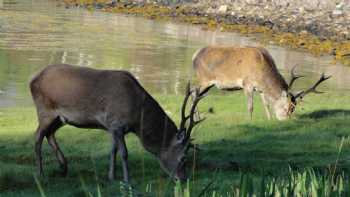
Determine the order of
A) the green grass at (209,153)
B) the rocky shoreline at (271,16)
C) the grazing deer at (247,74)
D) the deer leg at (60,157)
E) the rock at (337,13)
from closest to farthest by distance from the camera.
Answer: the green grass at (209,153) < the deer leg at (60,157) < the grazing deer at (247,74) < the rocky shoreline at (271,16) < the rock at (337,13)

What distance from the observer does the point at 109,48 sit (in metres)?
32.7

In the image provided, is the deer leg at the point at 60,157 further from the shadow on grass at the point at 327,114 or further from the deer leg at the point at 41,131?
the shadow on grass at the point at 327,114

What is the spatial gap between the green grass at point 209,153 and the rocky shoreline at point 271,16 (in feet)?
67.0

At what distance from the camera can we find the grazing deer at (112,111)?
31.5ft

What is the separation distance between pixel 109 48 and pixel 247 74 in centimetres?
1687

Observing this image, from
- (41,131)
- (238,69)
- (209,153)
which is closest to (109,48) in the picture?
(238,69)

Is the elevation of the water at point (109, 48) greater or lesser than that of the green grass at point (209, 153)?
lesser

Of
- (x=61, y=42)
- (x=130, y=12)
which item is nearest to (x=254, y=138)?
(x=61, y=42)

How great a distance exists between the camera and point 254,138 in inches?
518

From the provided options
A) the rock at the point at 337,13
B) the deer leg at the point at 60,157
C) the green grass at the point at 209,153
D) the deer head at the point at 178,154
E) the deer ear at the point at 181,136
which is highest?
the deer ear at the point at 181,136

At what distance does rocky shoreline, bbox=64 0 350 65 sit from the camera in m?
38.4

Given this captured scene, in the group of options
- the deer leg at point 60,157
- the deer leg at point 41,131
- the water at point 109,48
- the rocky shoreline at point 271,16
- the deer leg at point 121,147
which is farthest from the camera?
the rocky shoreline at point 271,16

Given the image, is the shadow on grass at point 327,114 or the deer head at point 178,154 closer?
the deer head at point 178,154

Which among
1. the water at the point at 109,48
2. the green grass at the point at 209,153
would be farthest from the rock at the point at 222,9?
the green grass at the point at 209,153
